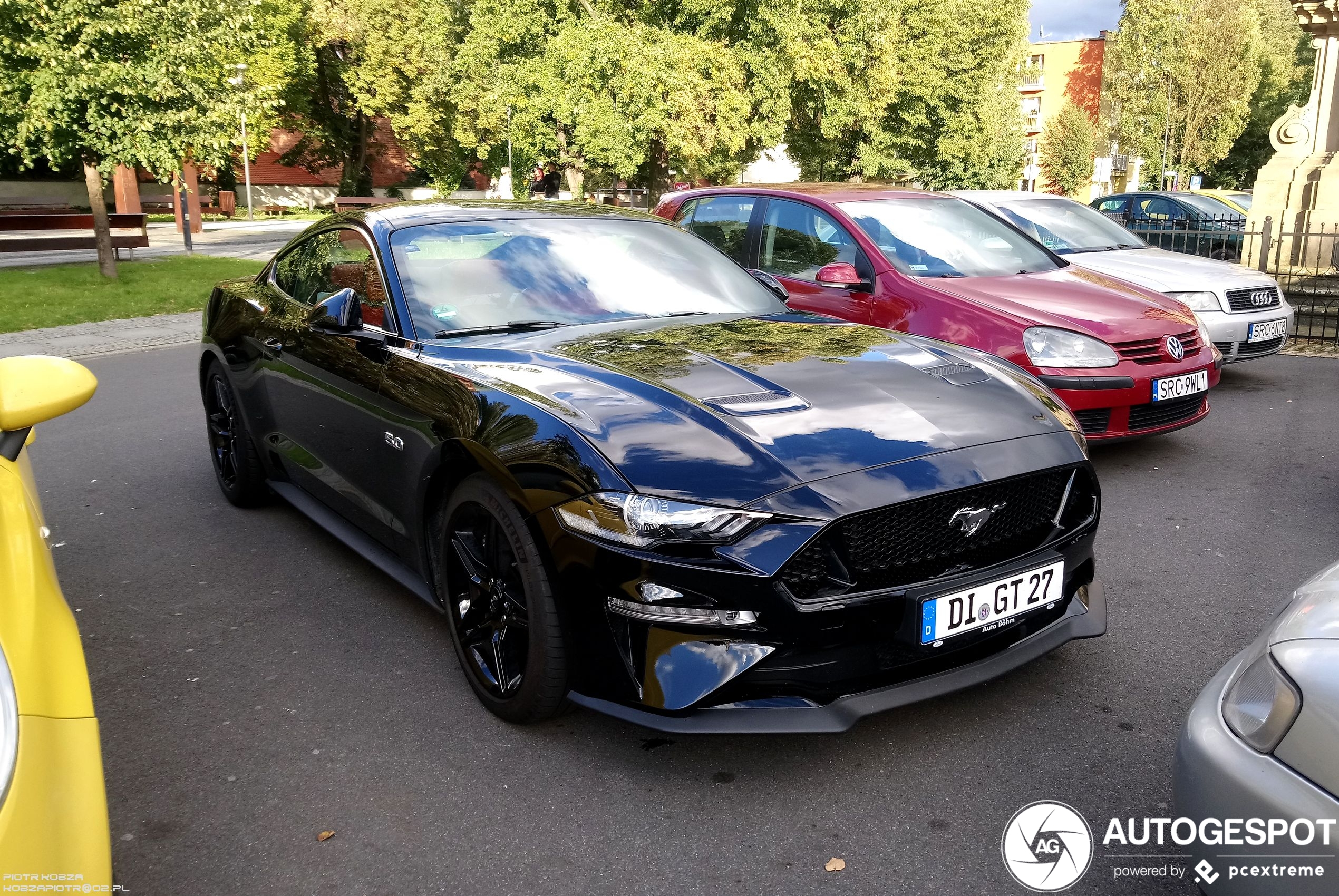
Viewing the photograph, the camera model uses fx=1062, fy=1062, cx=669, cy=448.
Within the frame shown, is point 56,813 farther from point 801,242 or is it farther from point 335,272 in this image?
point 801,242

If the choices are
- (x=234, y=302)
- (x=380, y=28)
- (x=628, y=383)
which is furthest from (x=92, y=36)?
(x=380, y=28)

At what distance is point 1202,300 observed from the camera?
26.6 ft

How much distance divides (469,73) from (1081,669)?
29.9m

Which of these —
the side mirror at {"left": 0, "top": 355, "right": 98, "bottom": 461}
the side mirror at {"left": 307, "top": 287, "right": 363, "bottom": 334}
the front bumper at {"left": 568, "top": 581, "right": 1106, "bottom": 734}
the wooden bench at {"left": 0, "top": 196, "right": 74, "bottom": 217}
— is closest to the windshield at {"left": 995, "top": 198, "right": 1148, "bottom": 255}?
the side mirror at {"left": 307, "top": 287, "right": 363, "bottom": 334}

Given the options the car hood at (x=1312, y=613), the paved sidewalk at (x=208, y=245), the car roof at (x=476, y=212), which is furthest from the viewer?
the paved sidewalk at (x=208, y=245)

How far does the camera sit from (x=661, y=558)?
8.37 ft

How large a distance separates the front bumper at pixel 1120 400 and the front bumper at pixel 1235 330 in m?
2.39

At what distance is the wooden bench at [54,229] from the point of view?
16.8 meters

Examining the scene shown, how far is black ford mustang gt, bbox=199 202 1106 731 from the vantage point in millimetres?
2566

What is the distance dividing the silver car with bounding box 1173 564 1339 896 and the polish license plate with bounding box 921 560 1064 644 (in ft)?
2.21

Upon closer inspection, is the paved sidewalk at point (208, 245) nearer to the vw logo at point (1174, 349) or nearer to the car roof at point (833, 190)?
the car roof at point (833, 190)

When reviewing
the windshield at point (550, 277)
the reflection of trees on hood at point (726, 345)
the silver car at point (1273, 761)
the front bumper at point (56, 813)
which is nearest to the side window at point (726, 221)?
the windshield at point (550, 277)

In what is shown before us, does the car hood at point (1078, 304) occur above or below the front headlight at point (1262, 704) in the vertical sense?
above

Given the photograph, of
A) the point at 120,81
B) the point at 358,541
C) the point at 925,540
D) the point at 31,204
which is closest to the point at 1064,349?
the point at 925,540
